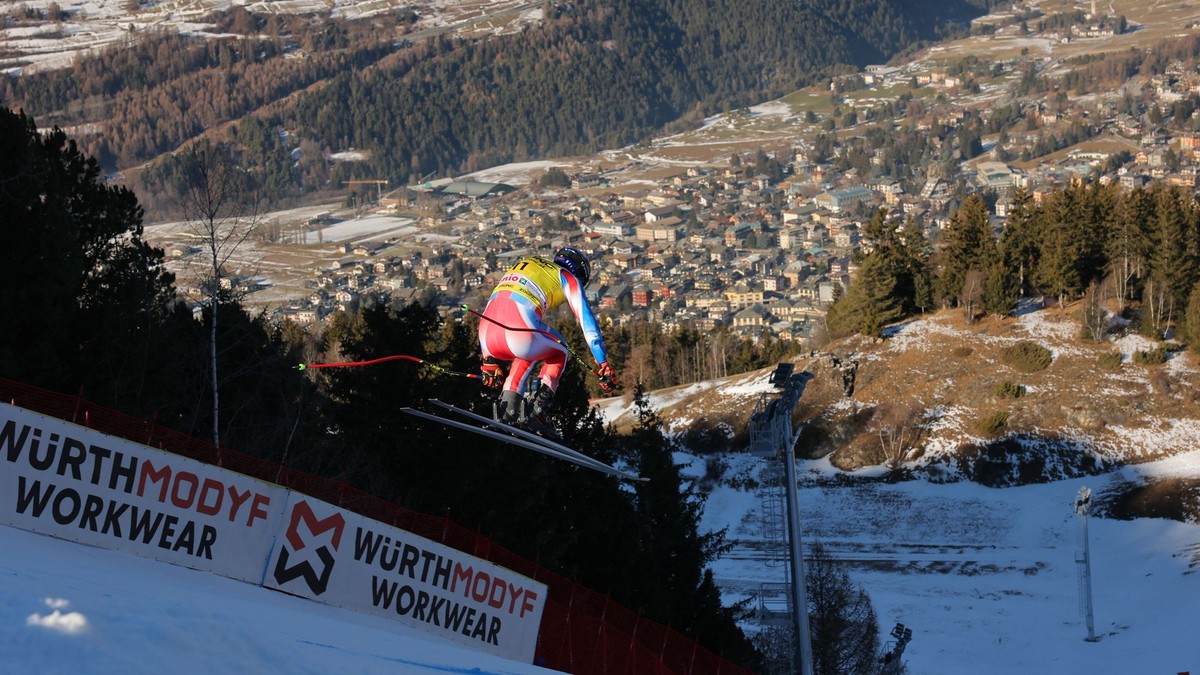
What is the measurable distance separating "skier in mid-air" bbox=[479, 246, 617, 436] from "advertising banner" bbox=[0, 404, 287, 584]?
201 cm

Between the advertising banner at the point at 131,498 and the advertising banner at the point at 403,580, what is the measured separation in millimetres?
295

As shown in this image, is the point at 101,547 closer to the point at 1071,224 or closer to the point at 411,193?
the point at 1071,224

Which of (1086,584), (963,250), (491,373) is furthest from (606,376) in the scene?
(963,250)

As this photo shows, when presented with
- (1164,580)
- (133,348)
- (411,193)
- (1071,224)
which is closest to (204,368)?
(133,348)

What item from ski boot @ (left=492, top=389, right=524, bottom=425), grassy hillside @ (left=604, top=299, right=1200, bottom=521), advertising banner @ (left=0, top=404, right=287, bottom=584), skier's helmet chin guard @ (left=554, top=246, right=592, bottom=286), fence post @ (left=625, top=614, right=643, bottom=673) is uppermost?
skier's helmet chin guard @ (left=554, top=246, right=592, bottom=286)

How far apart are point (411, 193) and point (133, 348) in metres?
138

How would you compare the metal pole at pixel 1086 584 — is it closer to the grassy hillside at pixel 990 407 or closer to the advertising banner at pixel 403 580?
the grassy hillside at pixel 990 407

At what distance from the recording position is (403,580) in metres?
10.9

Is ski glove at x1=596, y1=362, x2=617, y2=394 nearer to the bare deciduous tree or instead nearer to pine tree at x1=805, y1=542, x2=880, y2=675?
the bare deciduous tree

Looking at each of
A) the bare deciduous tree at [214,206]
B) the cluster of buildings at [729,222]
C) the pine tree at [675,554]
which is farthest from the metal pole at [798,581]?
the cluster of buildings at [729,222]

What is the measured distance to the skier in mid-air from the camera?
9.60 metres

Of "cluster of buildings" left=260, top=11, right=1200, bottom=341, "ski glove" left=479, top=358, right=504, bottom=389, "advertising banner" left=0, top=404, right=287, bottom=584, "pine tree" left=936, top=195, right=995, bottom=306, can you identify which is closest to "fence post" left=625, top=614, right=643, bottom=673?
"ski glove" left=479, top=358, right=504, bottom=389

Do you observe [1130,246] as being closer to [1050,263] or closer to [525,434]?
[1050,263]

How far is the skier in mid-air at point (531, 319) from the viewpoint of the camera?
960 cm
